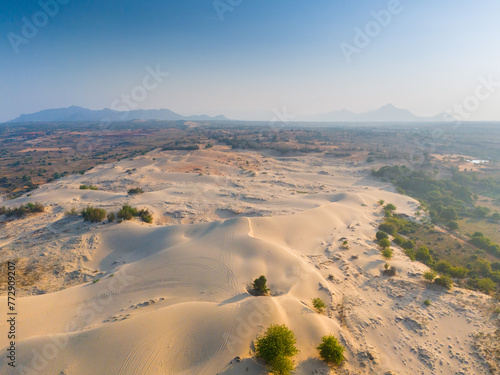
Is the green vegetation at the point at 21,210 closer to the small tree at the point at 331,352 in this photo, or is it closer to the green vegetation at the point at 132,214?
the green vegetation at the point at 132,214

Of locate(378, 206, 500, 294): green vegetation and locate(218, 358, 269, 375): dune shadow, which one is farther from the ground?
locate(218, 358, 269, 375): dune shadow

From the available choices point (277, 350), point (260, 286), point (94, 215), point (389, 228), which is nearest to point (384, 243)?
point (389, 228)

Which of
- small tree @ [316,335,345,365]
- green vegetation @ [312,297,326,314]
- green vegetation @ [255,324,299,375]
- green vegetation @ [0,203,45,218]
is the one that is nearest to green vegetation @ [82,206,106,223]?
green vegetation @ [0,203,45,218]

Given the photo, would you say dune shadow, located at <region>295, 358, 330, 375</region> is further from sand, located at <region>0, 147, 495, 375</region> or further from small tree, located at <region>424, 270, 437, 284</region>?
small tree, located at <region>424, 270, 437, 284</region>

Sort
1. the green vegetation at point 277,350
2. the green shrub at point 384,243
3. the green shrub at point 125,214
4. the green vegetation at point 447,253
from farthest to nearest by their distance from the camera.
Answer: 1. the green shrub at point 125,214
2. the green shrub at point 384,243
3. the green vegetation at point 447,253
4. the green vegetation at point 277,350

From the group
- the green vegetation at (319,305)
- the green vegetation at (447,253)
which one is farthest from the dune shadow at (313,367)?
the green vegetation at (447,253)
